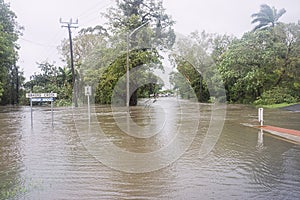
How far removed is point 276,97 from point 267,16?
10.4 metres

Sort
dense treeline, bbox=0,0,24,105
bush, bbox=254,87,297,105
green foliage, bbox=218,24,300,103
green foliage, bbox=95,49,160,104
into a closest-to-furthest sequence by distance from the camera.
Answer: dense treeline, bbox=0,0,24,105 → green foliage, bbox=95,49,160,104 → bush, bbox=254,87,297,105 → green foliage, bbox=218,24,300,103

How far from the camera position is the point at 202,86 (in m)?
42.8

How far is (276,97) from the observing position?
32375 millimetres

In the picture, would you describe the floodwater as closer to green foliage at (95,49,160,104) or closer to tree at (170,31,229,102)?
green foliage at (95,49,160,104)

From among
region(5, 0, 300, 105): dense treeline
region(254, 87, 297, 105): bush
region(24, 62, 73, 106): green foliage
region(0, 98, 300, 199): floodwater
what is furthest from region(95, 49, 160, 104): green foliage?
region(0, 98, 300, 199): floodwater

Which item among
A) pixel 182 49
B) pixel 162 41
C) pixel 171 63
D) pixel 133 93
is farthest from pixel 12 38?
pixel 182 49

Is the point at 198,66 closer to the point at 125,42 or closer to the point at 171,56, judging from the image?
the point at 171,56

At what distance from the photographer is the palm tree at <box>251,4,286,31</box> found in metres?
36.2

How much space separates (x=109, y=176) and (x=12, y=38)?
27.3 m

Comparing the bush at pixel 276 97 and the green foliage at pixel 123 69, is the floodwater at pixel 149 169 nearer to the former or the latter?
the green foliage at pixel 123 69

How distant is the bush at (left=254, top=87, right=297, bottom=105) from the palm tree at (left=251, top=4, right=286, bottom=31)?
8130 millimetres

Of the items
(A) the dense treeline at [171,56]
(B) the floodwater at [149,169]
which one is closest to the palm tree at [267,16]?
(A) the dense treeline at [171,56]

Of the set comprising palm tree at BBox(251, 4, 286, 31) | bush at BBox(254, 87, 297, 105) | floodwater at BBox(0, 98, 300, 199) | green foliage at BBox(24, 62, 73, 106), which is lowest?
floodwater at BBox(0, 98, 300, 199)

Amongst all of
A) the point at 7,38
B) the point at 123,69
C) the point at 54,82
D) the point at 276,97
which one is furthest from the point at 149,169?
the point at 54,82
